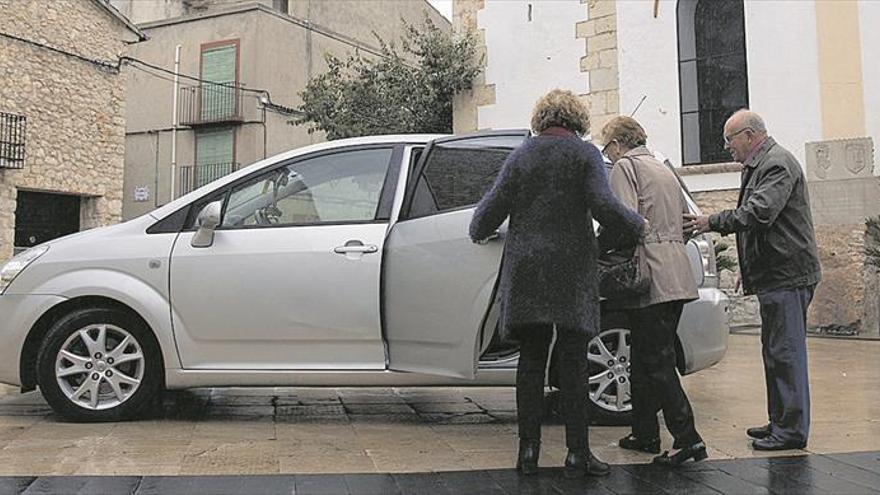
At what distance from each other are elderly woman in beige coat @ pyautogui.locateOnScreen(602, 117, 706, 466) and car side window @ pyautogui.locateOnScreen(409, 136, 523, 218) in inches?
33.7

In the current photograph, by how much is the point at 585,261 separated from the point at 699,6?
9821mm

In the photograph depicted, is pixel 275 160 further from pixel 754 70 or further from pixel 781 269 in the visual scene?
pixel 754 70

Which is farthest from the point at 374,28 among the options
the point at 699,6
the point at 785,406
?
the point at 785,406

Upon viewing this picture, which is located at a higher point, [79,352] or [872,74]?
[872,74]

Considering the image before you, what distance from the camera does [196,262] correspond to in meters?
4.72

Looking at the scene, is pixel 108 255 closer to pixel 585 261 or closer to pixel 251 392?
pixel 251 392

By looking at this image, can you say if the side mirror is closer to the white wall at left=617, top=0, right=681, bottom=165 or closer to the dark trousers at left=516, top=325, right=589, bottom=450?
the dark trousers at left=516, top=325, right=589, bottom=450

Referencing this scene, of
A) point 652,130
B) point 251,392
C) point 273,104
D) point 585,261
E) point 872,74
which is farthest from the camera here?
point 273,104

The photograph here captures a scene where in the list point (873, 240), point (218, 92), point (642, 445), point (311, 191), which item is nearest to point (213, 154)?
point (218, 92)

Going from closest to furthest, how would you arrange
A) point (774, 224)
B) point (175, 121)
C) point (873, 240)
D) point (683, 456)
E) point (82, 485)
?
point (82, 485) < point (683, 456) < point (774, 224) < point (873, 240) < point (175, 121)

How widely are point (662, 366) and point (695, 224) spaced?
747 millimetres

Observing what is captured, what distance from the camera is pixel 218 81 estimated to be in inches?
926

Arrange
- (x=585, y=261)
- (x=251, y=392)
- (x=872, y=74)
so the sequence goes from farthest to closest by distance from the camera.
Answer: (x=872, y=74), (x=251, y=392), (x=585, y=261)

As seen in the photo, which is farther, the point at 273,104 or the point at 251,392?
Result: the point at 273,104
